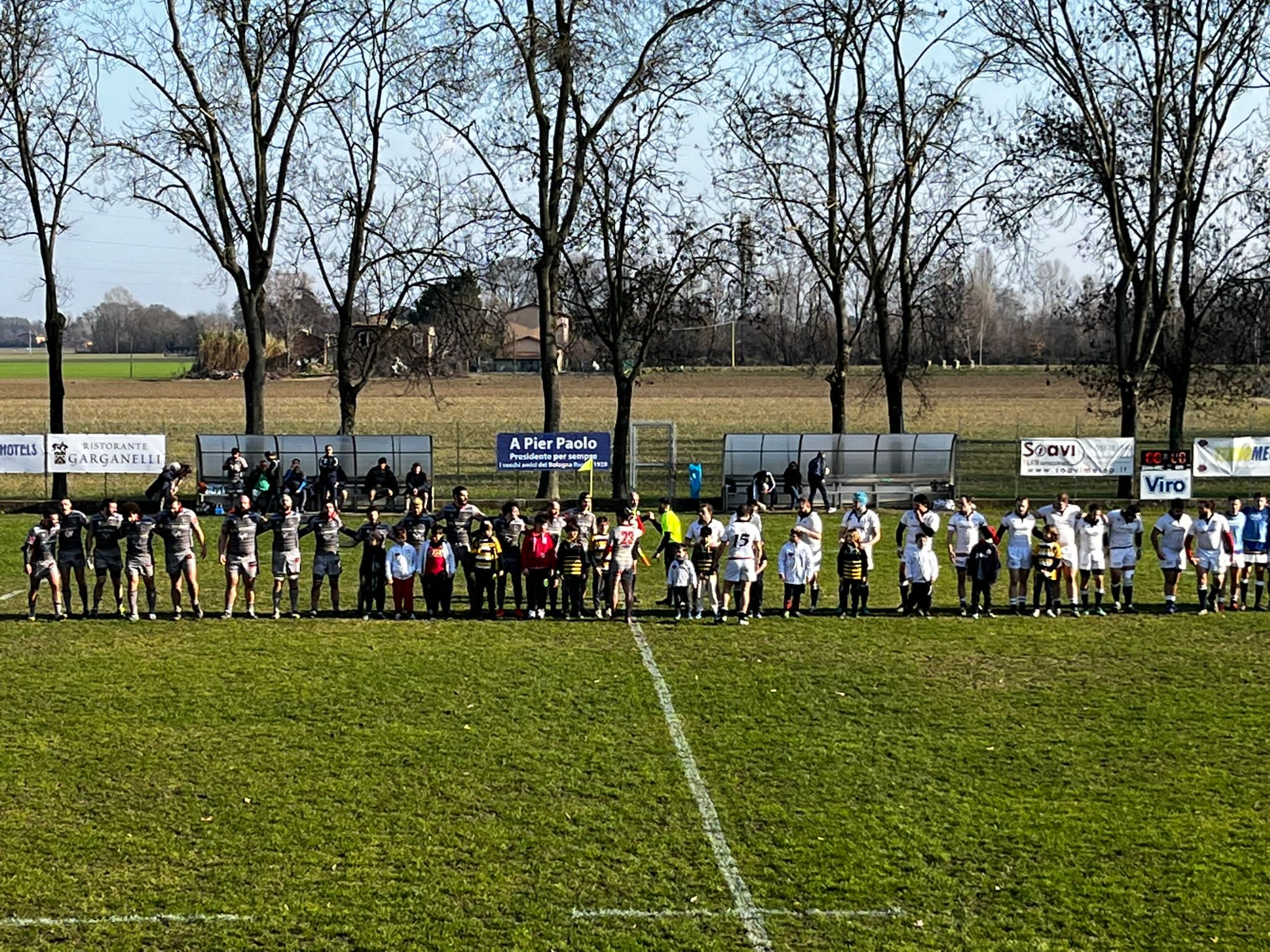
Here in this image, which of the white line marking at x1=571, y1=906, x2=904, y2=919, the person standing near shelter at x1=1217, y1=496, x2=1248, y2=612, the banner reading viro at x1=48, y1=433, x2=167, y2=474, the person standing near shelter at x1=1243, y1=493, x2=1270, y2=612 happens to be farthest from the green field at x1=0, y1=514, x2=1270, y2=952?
the banner reading viro at x1=48, y1=433, x2=167, y2=474

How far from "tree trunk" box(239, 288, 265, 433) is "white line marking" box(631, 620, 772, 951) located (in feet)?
73.1

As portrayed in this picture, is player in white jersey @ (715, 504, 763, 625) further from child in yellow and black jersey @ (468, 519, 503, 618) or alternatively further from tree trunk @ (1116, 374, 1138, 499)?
tree trunk @ (1116, 374, 1138, 499)

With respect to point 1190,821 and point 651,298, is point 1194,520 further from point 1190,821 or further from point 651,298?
point 651,298

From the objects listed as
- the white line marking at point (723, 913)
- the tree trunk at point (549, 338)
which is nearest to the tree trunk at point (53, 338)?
the tree trunk at point (549, 338)

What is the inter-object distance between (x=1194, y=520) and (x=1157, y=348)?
1814 cm

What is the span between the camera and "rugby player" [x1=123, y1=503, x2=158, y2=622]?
742 inches

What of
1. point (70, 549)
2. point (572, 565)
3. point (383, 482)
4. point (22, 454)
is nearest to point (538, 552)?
point (572, 565)

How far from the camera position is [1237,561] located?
20.3 meters

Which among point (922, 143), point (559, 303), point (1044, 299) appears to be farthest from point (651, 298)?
point (1044, 299)

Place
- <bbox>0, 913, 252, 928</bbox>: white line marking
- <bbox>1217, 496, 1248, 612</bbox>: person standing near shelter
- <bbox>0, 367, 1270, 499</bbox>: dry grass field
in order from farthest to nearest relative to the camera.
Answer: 1. <bbox>0, 367, 1270, 499</bbox>: dry grass field
2. <bbox>1217, 496, 1248, 612</bbox>: person standing near shelter
3. <bbox>0, 913, 252, 928</bbox>: white line marking

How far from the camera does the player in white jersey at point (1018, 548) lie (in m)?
19.7

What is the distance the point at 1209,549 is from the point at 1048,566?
8.61ft

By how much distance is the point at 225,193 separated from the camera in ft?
114

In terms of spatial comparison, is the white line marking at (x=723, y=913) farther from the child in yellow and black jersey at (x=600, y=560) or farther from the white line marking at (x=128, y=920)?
the child in yellow and black jersey at (x=600, y=560)
